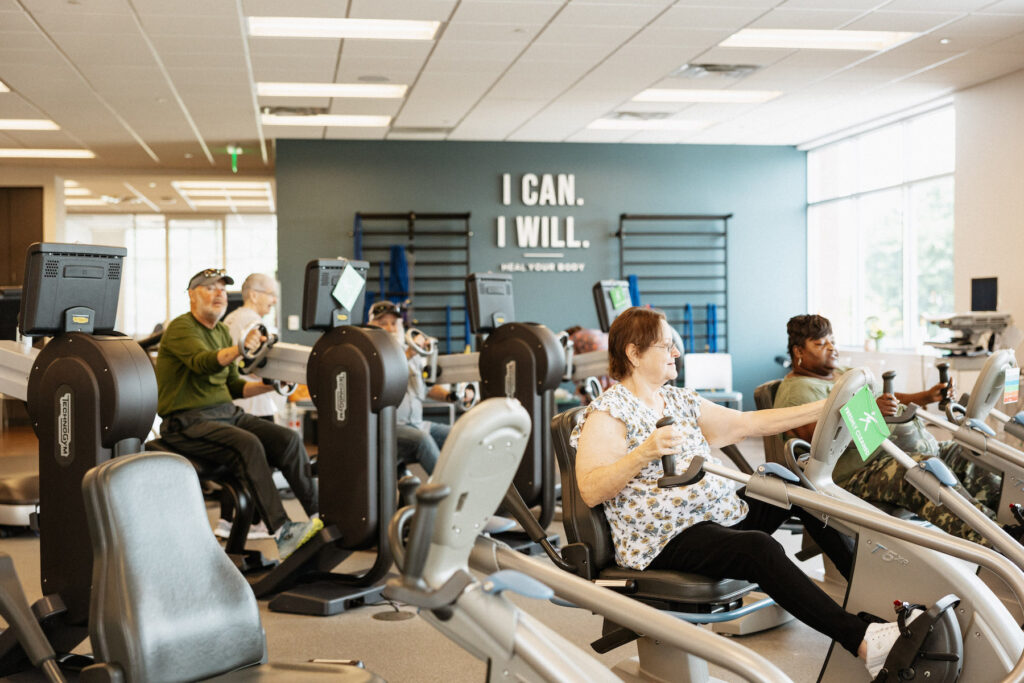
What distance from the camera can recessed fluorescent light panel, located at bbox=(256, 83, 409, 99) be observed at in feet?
25.3

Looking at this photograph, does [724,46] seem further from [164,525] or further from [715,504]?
[164,525]

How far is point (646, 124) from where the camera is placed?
934 centimetres

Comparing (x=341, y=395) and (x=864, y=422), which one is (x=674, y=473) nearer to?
(x=864, y=422)

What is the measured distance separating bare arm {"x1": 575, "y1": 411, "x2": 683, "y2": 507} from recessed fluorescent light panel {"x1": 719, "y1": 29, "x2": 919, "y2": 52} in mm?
4386

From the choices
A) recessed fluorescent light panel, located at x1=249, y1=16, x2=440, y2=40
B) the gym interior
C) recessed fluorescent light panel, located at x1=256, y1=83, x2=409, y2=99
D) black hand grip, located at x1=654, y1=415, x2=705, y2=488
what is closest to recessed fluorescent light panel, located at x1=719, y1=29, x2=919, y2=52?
the gym interior

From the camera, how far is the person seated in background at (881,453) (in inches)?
142

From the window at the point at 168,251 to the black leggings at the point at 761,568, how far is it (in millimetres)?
14816

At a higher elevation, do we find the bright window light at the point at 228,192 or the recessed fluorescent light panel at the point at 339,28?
the recessed fluorescent light panel at the point at 339,28

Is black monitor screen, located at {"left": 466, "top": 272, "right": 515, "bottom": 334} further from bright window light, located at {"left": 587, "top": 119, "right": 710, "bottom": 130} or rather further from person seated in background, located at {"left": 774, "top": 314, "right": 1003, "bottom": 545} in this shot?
bright window light, located at {"left": 587, "top": 119, "right": 710, "bottom": 130}

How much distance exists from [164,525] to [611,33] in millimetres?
4891

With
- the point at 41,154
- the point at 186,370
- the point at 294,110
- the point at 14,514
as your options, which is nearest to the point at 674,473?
the point at 186,370

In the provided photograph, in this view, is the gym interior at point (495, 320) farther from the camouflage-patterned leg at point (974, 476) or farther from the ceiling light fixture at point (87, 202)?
the ceiling light fixture at point (87, 202)

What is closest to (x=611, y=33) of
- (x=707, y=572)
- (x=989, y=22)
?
(x=989, y=22)

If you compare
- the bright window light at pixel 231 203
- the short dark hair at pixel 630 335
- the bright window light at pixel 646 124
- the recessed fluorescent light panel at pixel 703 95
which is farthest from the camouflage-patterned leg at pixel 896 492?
the bright window light at pixel 231 203
